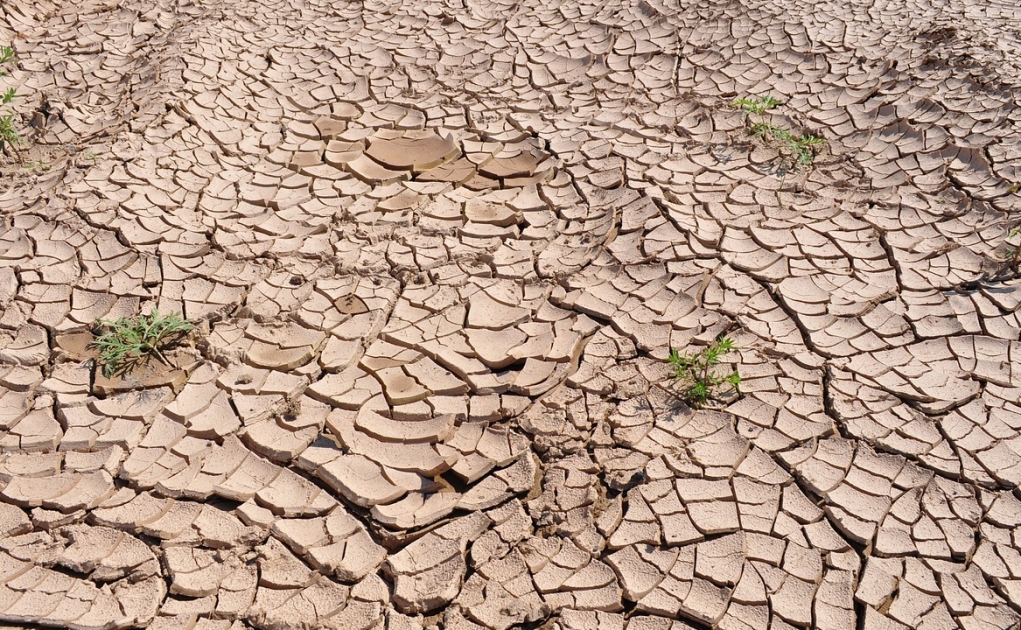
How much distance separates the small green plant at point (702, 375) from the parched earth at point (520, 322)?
0.05 metres

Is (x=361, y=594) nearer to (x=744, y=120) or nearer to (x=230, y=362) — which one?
(x=230, y=362)

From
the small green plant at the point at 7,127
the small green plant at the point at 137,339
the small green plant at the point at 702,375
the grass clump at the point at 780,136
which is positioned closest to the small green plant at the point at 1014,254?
the grass clump at the point at 780,136

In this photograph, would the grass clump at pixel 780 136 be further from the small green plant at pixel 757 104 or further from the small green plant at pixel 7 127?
the small green plant at pixel 7 127

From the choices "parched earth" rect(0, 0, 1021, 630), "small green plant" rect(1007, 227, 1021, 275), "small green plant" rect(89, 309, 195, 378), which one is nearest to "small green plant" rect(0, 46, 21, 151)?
"parched earth" rect(0, 0, 1021, 630)

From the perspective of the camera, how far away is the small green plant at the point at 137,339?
271 centimetres

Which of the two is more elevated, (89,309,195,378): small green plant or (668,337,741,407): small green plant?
(668,337,741,407): small green plant

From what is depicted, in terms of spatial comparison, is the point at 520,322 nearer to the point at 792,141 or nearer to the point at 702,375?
the point at 702,375

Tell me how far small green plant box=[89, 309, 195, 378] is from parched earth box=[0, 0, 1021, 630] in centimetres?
5

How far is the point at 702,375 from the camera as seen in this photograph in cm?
260

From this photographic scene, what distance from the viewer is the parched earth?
2.09m

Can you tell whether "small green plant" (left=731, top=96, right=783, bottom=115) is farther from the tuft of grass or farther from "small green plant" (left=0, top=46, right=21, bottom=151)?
"small green plant" (left=0, top=46, right=21, bottom=151)

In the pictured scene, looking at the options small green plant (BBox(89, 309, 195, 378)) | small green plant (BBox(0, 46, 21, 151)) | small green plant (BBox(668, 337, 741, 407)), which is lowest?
small green plant (BBox(89, 309, 195, 378))

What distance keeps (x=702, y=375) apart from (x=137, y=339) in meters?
1.92

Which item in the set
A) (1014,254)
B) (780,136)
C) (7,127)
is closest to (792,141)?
(780,136)
